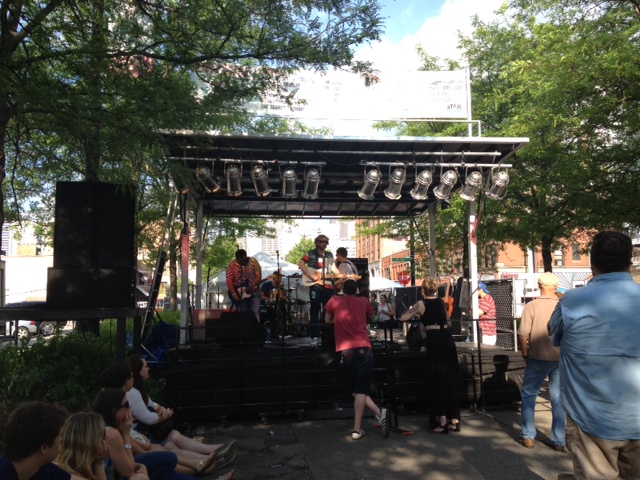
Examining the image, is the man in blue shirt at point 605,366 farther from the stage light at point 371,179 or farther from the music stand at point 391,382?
the stage light at point 371,179

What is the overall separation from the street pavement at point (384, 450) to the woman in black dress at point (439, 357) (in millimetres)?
271

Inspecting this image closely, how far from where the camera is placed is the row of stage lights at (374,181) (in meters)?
9.98

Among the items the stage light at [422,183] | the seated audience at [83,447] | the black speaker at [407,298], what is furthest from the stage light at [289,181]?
the seated audience at [83,447]

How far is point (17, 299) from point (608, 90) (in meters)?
35.3

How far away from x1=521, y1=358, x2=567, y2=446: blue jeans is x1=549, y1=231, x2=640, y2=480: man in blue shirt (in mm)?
2954

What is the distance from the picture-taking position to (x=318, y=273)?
9.78m

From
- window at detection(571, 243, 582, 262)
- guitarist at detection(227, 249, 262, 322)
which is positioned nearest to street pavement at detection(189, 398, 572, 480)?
guitarist at detection(227, 249, 262, 322)

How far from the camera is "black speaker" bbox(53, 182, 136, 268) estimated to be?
22.4 ft

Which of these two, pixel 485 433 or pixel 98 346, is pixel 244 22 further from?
pixel 485 433

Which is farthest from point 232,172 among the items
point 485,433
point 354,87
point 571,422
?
point 571,422

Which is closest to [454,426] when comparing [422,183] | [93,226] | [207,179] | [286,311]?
[422,183]

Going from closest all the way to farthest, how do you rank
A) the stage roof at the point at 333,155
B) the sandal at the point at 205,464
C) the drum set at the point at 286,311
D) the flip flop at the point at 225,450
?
the sandal at the point at 205,464 → the flip flop at the point at 225,450 → the stage roof at the point at 333,155 → the drum set at the point at 286,311

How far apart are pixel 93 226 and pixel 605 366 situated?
6.01 meters

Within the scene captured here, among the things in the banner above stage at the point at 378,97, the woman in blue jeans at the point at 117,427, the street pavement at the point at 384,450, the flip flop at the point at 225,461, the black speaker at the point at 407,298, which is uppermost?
the banner above stage at the point at 378,97
